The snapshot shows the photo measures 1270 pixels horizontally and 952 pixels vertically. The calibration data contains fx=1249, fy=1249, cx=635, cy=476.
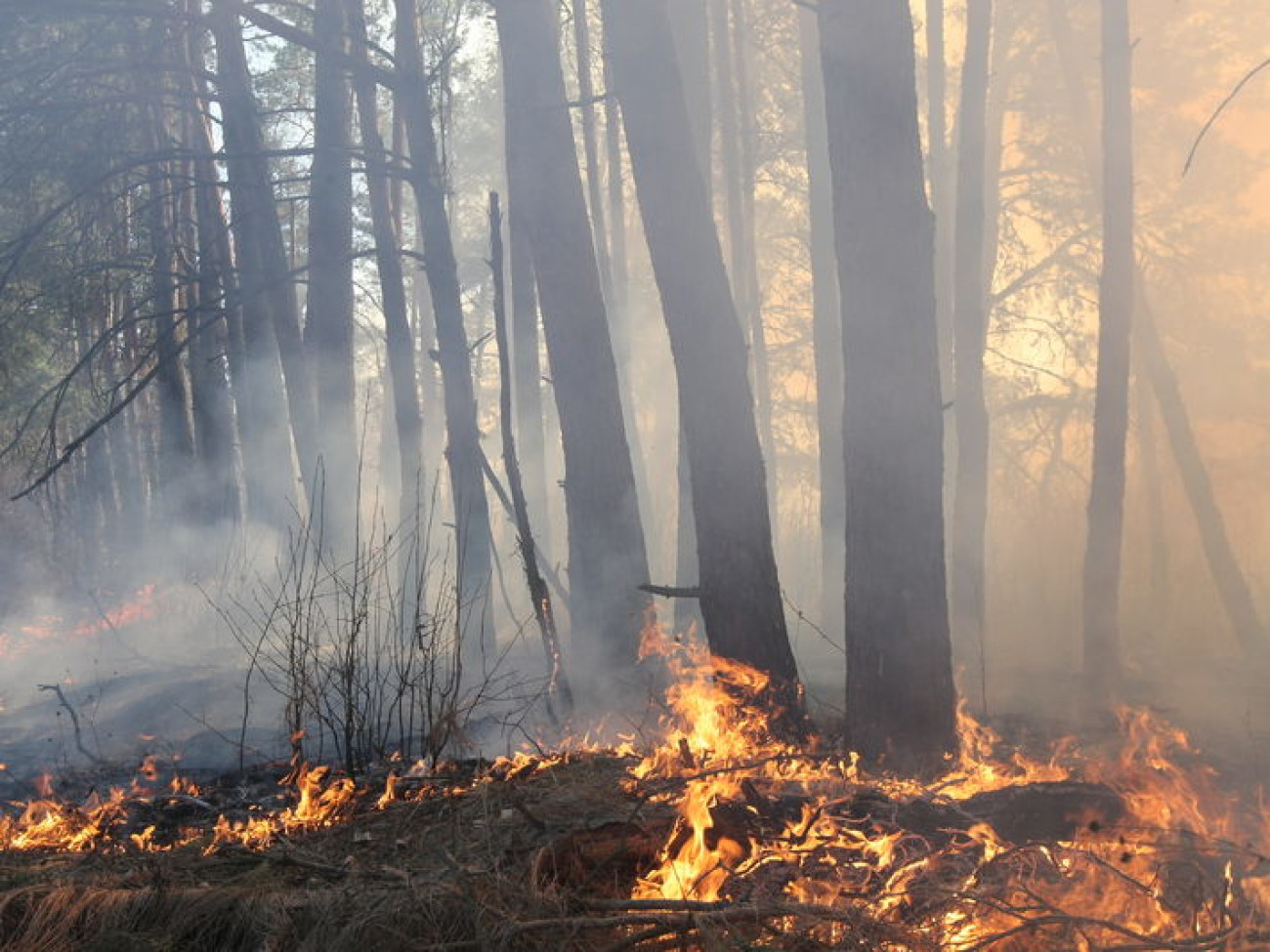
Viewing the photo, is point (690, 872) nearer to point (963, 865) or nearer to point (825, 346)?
point (963, 865)

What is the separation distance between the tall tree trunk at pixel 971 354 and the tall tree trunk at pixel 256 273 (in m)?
7.97

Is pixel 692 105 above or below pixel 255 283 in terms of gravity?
above

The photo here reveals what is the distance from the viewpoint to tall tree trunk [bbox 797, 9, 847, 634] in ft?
54.9

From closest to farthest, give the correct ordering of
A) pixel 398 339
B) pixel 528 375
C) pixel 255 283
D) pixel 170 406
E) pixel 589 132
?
pixel 398 339 → pixel 255 283 → pixel 528 375 → pixel 170 406 → pixel 589 132

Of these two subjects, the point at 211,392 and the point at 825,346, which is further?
the point at 211,392

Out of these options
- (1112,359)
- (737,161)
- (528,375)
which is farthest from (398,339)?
(1112,359)

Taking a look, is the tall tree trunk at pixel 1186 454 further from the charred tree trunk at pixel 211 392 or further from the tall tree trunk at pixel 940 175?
the charred tree trunk at pixel 211 392

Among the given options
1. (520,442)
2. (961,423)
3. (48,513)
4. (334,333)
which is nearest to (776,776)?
(961,423)

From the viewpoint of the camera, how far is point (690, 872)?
4426mm

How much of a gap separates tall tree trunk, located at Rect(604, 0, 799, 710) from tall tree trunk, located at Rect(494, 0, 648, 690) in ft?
5.94

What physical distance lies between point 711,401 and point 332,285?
9.41 metres

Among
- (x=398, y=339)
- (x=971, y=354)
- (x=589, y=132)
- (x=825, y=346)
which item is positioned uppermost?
(x=589, y=132)

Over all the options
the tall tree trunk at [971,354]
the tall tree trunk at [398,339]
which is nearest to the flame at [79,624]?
the tall tree trunk at [398,339]

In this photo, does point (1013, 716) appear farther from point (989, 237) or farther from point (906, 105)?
point (989, 237)
